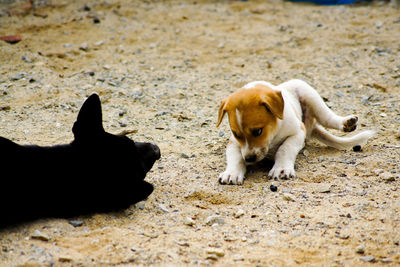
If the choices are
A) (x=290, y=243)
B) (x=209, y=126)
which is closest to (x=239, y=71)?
(x=209, y=126)

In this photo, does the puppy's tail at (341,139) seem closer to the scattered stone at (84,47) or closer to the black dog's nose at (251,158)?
the black dog's nose at (251,158)

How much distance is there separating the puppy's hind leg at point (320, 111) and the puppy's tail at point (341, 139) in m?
0.12

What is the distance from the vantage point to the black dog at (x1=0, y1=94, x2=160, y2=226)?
3.18 m

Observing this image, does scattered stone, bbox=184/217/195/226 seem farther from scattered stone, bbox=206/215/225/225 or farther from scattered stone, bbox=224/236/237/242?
scattered stone, bbox=224/236/237/242

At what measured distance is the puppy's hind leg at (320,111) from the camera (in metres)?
5.32

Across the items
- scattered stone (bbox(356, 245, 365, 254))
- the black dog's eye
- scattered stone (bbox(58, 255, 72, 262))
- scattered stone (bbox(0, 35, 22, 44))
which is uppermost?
scattered stone (bbox(0, 35, 22, 44))

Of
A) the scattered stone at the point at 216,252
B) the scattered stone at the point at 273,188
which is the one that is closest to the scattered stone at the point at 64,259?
the scattered stone at the point at 216,252

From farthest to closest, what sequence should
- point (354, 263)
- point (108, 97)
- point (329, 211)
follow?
point (108, 97), point (329, 211), point (354, 263)

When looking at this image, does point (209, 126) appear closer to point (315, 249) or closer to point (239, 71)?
point (239, 71)

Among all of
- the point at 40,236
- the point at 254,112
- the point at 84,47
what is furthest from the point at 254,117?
the point at 84,47

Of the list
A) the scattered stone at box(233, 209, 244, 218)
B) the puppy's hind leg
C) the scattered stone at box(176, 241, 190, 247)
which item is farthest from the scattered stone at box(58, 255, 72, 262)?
the puppy's hind leg

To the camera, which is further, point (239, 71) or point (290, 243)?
point (239, 71)

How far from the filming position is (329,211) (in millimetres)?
3625

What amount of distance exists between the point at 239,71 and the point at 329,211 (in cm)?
448
